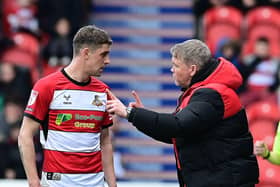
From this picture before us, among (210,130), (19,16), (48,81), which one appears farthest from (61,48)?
(210,130)

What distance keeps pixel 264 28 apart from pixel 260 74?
1.02m

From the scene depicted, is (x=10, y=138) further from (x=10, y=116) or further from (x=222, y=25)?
(x=222, y=25)

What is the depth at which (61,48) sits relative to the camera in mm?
11789

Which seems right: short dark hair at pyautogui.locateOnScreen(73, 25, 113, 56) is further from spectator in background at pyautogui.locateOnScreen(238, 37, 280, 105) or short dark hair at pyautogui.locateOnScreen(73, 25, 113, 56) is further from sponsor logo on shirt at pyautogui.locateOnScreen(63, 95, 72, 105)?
spectator in background at pyautogui.locateOnScreen(238, 37, 280, 105)

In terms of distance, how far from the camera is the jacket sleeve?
5.76m

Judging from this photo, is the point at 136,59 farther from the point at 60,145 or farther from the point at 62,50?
the point at 60,145

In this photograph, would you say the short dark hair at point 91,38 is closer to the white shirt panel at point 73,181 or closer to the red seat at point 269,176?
the white shirt panel at point 73,181

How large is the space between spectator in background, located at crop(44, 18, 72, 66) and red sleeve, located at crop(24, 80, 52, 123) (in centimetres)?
570

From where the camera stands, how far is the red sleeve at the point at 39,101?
598 centimetres

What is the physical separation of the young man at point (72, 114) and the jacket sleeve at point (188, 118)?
452mm

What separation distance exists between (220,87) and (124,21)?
24.1 ft

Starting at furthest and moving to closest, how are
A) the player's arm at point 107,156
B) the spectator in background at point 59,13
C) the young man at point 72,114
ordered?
the spectator in background at point 59,13, the player's arm at point 107,156, the young man at point 72,114

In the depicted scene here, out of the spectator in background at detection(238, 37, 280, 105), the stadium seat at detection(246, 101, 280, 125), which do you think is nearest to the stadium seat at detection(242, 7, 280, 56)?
the spectator in background at detection(238, 37, 280, 105)

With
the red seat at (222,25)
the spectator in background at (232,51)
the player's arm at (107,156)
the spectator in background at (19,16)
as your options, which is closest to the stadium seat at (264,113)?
the spectator in background at (232,51)
